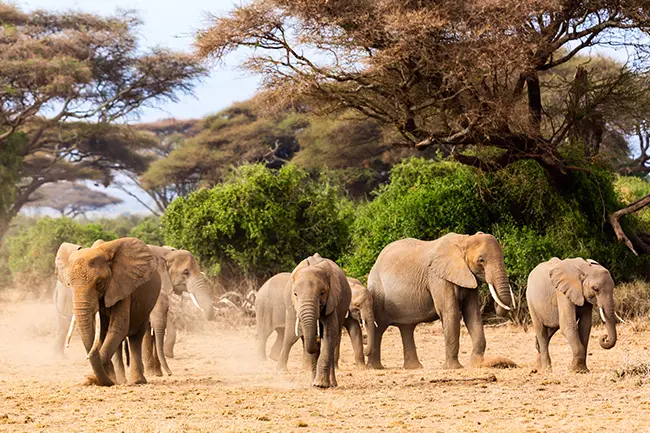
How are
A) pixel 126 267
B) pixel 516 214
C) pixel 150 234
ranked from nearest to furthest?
1. pixel 126 267
2. pixel 516 214
3. pixel 150 234

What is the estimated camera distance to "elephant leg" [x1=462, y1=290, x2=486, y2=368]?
40.4 feet

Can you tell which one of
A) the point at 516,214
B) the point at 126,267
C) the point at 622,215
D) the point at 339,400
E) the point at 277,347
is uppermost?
the point at 516,214

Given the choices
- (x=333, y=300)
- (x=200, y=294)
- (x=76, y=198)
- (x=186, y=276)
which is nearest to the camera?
(x=333, y=300)

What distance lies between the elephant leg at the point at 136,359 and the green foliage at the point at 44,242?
14225mm

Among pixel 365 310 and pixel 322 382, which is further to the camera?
pixel 365 310

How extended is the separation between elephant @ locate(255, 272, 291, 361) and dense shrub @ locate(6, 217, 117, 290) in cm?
1221

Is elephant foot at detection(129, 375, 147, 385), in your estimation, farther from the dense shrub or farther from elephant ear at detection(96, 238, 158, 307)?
the dense shrub

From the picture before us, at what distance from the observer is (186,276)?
44.2 feet

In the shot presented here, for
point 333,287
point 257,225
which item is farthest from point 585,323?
point 257,225

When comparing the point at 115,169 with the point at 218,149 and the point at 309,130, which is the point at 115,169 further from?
the point at 309,130

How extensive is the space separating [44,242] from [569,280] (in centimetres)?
1726

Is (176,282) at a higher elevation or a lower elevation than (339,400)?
higher

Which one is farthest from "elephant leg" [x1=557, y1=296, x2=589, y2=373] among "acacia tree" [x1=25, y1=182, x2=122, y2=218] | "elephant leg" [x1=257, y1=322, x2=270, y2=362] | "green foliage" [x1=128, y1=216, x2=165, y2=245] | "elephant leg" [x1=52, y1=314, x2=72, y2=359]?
"acacia tree" [x1=25, y1=182, x2=122, y2=218]

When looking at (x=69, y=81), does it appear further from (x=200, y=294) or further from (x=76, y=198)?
(x=76, y=198)
